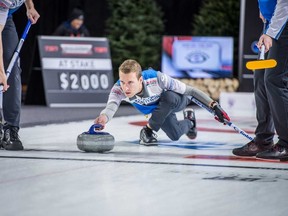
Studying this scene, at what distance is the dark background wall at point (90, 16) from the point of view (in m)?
12.0

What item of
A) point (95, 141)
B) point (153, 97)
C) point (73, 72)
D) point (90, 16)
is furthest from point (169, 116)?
point (90, 16)

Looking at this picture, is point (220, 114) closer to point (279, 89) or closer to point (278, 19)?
point (279, 89)

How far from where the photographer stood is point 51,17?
12.1m

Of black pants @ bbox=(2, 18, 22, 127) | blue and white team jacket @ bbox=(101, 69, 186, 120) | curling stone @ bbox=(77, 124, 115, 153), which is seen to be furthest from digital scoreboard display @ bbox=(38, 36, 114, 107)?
curling stone @ bbox=(77, 124, 115, 153)

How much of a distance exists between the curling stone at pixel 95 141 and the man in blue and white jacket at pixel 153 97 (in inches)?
3.0

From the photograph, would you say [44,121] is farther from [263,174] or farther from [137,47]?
[137,47]

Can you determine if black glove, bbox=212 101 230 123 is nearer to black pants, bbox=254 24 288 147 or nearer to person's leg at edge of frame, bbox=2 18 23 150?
black pants, bbox=254 24 288 147

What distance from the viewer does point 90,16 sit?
12531mm

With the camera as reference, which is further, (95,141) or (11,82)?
(11,82)

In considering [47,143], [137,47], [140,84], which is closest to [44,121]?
[47,143]

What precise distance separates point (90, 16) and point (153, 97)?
25.4 ft

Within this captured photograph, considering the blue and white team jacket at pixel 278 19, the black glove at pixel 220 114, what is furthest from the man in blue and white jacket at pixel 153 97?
the blue and white team jacket at pixel 278 19

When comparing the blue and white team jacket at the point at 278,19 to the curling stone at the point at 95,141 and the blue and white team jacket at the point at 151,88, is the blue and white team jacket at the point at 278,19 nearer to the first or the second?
the blue and white team jacket at the point at 151,88

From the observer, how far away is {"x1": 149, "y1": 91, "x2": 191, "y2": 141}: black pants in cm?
501
